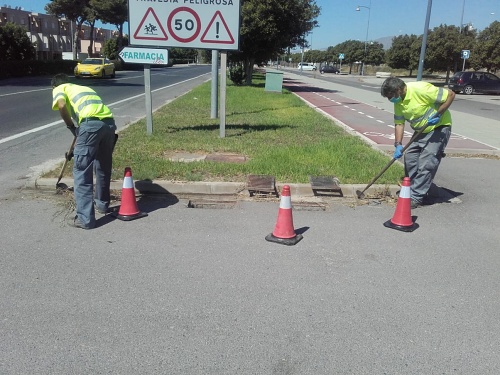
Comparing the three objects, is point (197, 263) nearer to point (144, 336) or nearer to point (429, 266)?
point (144, 336)

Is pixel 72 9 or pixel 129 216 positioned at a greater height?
pixel 72 9

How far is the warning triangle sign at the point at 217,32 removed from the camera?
366 inches

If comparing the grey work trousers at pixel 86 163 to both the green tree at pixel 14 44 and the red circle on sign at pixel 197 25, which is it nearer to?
the red circle on sign at pixel 197 25

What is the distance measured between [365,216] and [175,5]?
6.22m

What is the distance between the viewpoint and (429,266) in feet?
13.8

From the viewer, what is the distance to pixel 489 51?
3828 centimetres

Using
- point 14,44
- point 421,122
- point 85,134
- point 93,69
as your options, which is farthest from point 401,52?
point 85,134

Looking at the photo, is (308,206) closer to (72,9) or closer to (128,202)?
(128,202)

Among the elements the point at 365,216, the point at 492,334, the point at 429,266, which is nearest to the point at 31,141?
the point at 365,216

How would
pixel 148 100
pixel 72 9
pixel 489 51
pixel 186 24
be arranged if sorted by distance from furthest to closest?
pixel 72 9
pixel 489 51
pixel 148 100
pixel 186 24

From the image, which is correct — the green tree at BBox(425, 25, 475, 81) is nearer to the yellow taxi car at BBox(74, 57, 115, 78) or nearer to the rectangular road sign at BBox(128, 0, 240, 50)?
the yellow taxi car at BBox(74, 57, 115, 78)

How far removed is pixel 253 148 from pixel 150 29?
340 cm

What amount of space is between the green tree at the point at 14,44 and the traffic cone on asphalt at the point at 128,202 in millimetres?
32318

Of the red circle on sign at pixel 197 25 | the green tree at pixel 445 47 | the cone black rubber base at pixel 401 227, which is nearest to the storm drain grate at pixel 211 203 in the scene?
the cone black rubber base at pixel 401 227
